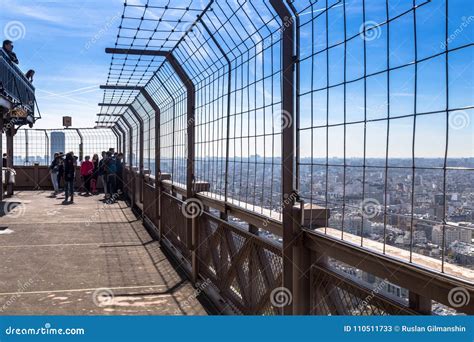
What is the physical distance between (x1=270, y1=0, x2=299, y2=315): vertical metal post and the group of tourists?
17215 mm

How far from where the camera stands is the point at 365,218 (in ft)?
9.96

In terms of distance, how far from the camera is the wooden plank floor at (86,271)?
6.69 metres

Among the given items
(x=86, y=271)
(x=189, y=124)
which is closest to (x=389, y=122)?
(x=189, y=124)

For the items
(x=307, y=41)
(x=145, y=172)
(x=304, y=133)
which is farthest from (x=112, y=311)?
(x=145, y=172)

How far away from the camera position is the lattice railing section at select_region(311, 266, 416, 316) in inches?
116

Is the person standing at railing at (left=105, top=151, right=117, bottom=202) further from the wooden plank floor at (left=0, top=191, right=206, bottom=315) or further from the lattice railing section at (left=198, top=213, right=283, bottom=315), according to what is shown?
the lattice railing section at (left=198, top=213, right=283, bottom=315)

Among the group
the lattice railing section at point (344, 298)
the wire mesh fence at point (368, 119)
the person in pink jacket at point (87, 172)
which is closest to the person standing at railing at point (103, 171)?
the person in pink jacket at point (87, 172)

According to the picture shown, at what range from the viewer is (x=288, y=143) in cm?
411

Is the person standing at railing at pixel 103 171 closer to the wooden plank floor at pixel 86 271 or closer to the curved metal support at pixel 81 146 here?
the curved metal support at pixel 81 146

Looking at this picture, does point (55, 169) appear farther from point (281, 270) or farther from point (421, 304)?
point (421, 304)

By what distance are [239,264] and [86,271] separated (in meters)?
3.83

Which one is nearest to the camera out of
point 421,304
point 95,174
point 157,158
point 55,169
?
point 421,304

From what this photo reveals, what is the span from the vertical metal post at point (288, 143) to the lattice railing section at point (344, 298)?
27cm

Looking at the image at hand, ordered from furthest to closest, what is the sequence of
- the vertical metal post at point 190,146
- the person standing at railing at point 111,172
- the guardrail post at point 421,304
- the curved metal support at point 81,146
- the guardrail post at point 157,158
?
1. the curved metal support at point 81,146
2. the person standing at railing at point 111,172
3. the guardrail post at point 157,158
4. the vertical metal post at point 190,146
5. the guardrail post at point 421,304
